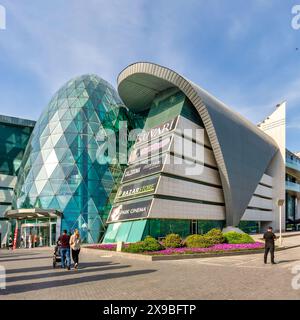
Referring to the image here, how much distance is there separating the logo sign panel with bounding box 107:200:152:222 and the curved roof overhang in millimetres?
9410

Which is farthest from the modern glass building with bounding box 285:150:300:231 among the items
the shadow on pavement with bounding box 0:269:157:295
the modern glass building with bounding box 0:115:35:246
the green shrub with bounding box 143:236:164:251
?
the shadow on pavement with bounding box 0:269:157:295

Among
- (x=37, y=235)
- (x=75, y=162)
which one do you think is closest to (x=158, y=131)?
(x=75, y=162)

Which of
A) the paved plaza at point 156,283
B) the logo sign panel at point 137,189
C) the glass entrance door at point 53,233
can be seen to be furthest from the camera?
the glass entrance door at point 53,233

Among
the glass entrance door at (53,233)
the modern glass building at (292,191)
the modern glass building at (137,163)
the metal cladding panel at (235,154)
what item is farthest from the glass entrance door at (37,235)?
the modern glass building at (292,191)

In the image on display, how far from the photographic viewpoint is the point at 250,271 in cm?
1293

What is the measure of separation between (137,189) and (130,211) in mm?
2273

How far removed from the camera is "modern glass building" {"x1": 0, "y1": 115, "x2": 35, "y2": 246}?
46.6 meters

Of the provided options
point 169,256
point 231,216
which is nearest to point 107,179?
point 231,216

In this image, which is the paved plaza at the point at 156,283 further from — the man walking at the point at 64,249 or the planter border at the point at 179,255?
the planter border at the point at 179,255

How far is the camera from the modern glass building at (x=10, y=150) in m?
A: 46.6

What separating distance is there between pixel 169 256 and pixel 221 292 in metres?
9.13

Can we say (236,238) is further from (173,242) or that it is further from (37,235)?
(37,235)

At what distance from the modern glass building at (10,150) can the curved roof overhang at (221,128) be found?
58.9ft

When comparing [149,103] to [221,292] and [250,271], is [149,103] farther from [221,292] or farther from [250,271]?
[221,292]
